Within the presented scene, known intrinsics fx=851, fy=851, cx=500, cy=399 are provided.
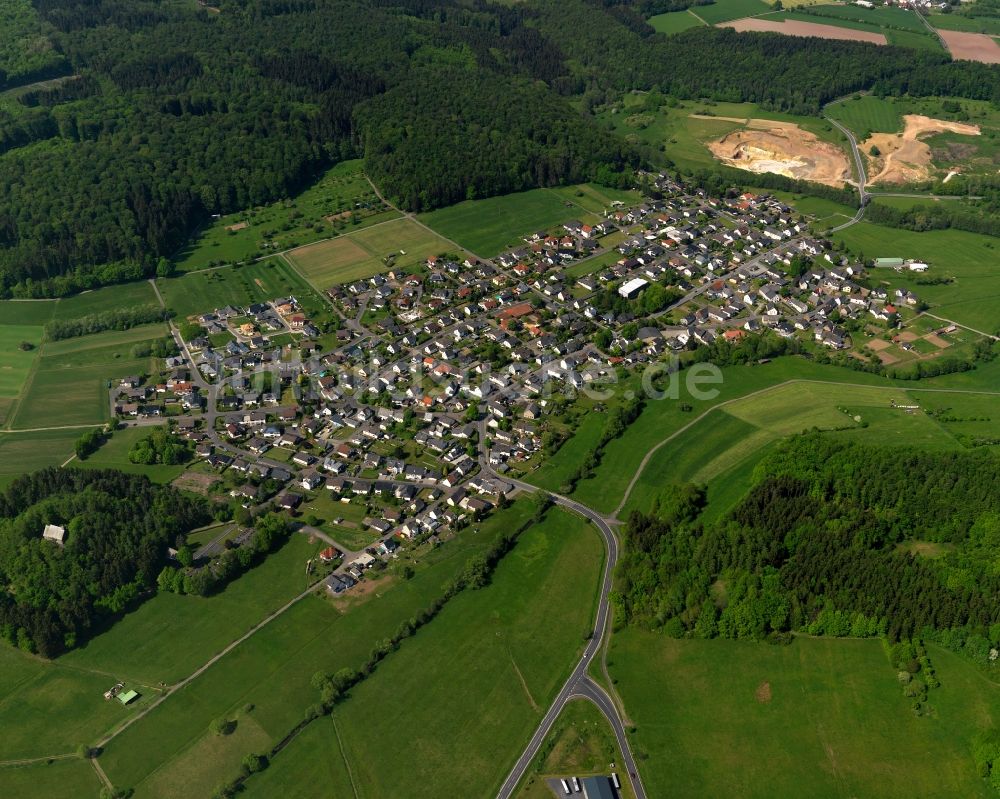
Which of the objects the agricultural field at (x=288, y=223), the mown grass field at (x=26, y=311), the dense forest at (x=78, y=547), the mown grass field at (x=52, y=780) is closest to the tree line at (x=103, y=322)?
the mown grass field at (x=26, y=311)

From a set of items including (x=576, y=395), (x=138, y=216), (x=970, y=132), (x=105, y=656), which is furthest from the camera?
(x=970, y=132)

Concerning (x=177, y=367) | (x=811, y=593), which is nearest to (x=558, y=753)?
(x=811, y=593)

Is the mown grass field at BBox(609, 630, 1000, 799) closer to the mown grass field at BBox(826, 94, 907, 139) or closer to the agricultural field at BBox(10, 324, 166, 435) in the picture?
the agricultural field at BBox(10, 324, 166, 435)

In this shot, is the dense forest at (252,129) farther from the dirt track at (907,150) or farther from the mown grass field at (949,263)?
the mown grass field at (949,263)

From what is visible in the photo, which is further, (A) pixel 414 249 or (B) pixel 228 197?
(B) pixel 228 197

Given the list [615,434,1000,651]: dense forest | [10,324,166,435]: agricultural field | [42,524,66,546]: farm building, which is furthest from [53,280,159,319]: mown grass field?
[615,434,1000,651]: dense forest

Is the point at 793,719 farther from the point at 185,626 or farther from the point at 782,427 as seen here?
the point at 185,626

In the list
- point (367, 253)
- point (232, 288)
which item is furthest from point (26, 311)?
point (367, 253)

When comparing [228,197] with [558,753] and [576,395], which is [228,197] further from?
[558,753]
